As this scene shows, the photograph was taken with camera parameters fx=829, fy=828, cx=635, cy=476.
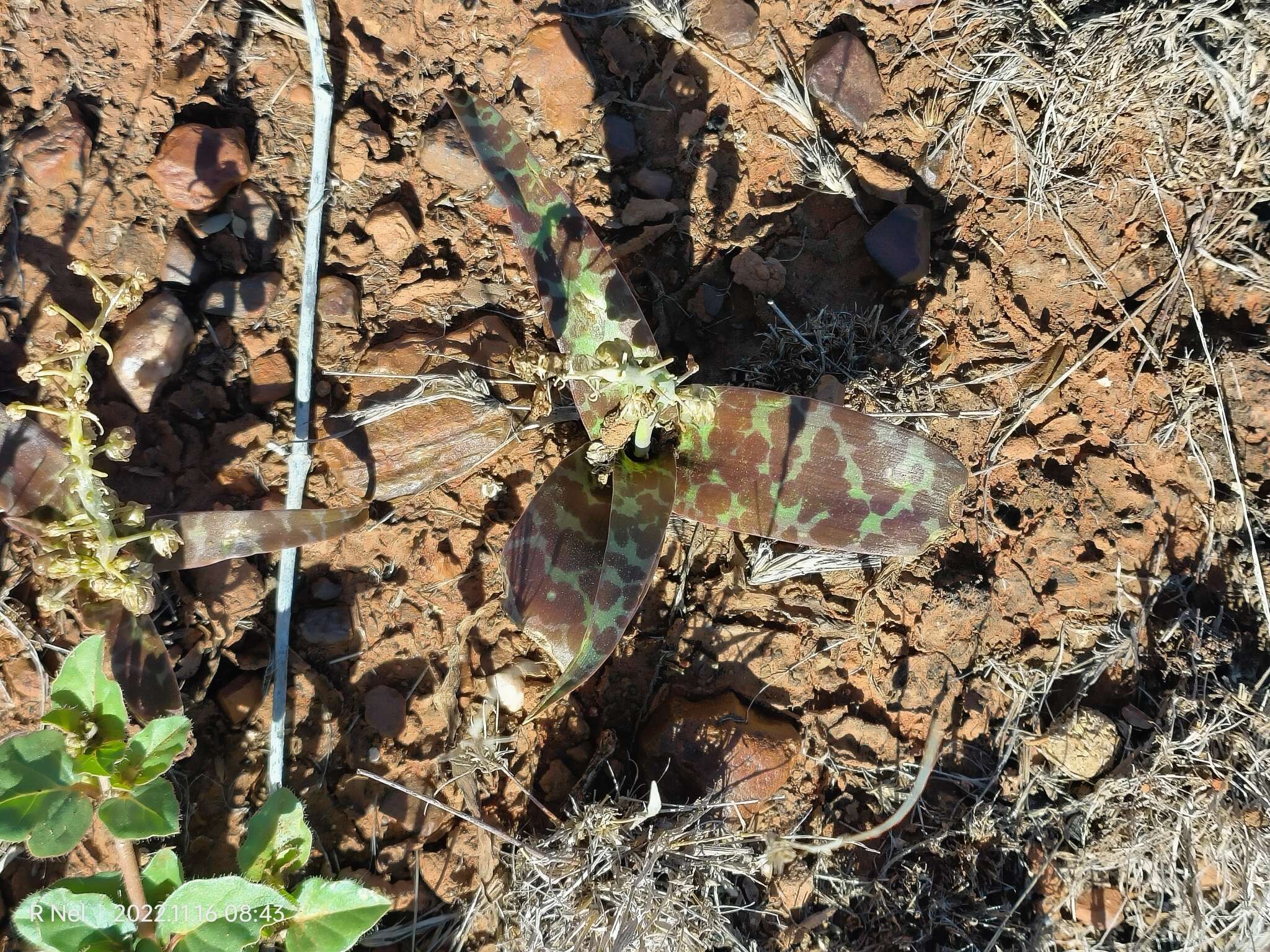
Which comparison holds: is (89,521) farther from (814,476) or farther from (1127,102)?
(1127,102)

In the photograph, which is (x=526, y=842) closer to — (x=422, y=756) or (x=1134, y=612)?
(x=422, y=756)

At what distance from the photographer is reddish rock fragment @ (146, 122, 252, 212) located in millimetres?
2135

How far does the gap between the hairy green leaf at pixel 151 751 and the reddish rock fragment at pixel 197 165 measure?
131cm

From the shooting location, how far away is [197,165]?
214cm

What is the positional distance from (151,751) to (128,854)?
0.22 m

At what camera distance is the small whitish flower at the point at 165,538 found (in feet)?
5.54

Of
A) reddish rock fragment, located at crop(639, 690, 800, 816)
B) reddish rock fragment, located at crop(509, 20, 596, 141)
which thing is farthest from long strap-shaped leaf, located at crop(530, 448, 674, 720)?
reddish rock fragment, located at crop(509, 20, 596, 141)

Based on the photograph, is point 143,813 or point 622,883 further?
point 622,883

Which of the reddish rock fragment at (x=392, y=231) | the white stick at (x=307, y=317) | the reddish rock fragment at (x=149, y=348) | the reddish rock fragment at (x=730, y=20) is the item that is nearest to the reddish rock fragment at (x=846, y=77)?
the reddish rock fragment at (x=730, y=20)

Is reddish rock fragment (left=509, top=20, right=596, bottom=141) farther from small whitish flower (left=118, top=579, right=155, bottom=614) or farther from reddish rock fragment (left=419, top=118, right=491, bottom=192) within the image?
small whitish flower (left=118, top=579, right=155, bottom=614)

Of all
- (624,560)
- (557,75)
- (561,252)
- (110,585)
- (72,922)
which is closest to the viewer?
(72,922)

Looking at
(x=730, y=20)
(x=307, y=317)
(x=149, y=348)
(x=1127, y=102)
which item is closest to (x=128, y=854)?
(x=149, y=348)

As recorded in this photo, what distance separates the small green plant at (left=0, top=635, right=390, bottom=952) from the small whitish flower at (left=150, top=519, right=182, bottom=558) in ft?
0.67

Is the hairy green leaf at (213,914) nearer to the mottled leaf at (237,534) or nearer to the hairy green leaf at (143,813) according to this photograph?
the hairy green leaf at (143,813)
